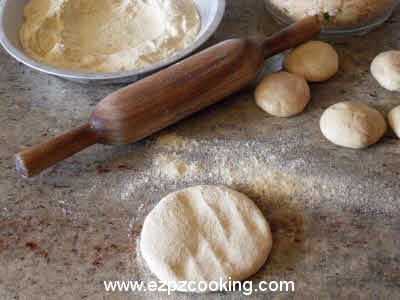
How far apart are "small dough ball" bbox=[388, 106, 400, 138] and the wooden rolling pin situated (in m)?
0.40

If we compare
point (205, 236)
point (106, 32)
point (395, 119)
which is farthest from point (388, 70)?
point (106, 32)

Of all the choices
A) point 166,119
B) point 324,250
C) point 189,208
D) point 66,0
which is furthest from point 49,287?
point 66,0

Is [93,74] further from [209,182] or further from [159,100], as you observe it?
[209,182]

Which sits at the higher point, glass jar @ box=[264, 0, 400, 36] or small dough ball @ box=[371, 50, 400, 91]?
glass jar @ box=[264, 0, 400, 36]

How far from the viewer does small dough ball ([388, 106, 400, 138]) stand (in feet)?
4.03

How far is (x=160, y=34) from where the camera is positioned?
1.47 m

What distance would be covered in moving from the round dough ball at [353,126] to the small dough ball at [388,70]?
0.50 feet

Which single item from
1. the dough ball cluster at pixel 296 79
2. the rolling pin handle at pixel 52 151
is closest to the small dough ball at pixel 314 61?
the dough ball cluster at pixel 296 79

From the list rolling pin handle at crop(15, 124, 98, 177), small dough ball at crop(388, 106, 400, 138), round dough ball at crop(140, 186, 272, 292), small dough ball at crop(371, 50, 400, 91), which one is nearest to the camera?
Answer: round dough ball at crop(140, 186, 272, 292)

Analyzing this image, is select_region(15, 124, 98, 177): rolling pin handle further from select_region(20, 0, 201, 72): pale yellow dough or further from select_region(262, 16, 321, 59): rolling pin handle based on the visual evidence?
select_region(262, 16, 321, 59): rolling pin handle

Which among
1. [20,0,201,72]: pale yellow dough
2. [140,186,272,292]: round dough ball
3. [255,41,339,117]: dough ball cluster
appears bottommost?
[140,186,272,292]: round dough ball

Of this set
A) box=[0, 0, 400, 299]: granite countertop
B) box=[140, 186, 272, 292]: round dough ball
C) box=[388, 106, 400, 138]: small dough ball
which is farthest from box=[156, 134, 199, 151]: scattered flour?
box=[388, 106, 400, 138]: small dough ball

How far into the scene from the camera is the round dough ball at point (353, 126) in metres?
1.19

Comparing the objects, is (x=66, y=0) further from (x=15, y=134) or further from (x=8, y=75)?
(x=15, y=134)
